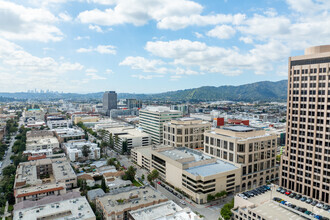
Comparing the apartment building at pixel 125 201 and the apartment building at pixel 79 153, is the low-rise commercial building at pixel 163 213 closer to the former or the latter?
the apartment building at pixel 125 201

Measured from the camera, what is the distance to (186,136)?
3851 inches

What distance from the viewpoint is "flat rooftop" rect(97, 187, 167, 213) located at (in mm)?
49219

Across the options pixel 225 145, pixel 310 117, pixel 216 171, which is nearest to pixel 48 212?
pixel 216 171

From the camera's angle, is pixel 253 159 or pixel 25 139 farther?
pixel 25 139

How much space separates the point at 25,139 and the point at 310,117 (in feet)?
445

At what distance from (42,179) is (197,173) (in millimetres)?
A: 50781

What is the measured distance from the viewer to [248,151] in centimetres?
6900

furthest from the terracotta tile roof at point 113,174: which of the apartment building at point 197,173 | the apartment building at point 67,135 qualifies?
the apartment building at point 67,135

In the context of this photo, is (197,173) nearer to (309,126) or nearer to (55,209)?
(309,126)

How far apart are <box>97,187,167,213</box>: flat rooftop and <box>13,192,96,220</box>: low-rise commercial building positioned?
3893 mm

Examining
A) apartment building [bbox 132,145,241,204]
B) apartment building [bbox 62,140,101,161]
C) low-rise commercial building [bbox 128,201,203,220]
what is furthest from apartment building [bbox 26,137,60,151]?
low-rise commercial building [bbox 128,201,203,220]

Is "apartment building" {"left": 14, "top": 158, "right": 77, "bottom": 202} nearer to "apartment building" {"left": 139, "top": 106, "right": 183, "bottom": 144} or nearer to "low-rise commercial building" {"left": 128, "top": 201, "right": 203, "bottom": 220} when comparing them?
"low-rise commercial building" {"left": 128, "top": 201, "right": 203, "bottom": 220}

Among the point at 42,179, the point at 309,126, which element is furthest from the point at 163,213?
the point at 42,179

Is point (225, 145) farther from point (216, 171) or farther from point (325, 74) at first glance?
point (325, 74)
